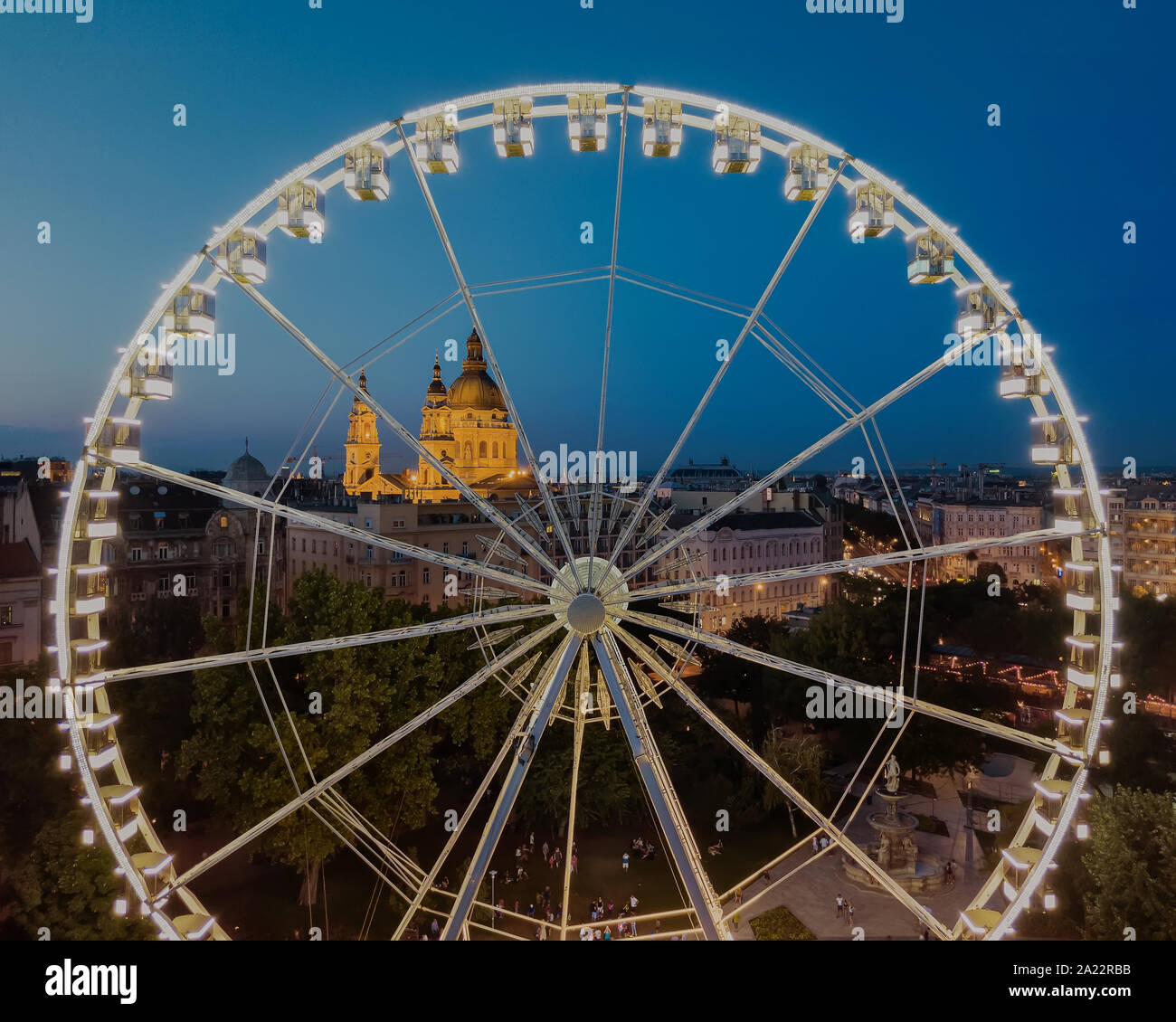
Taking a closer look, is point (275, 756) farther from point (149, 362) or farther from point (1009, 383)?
point (1009, 383)

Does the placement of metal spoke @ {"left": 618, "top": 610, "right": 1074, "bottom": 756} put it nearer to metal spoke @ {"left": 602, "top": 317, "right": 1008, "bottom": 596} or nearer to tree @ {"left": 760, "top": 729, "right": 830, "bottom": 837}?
metal spoke @ {"left": 602, "top": 317, "right": 1008, "bottom": 596}

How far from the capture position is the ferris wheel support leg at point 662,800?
10172 millimetres

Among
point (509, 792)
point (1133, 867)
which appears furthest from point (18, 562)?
point (1133, 867)

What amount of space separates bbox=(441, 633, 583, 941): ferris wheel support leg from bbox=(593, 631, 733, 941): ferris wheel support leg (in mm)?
548

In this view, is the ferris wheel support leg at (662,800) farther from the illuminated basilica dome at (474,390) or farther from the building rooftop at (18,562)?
the illuminated basilica dome at (474,390)

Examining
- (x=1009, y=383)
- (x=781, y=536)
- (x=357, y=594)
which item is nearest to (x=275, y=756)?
(x=357, y=594)

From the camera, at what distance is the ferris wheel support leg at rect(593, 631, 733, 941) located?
10.2 metres

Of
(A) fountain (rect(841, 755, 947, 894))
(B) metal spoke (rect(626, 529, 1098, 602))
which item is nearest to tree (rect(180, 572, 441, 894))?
(B) metal spoke (rect(626, 529, 1098, 602))

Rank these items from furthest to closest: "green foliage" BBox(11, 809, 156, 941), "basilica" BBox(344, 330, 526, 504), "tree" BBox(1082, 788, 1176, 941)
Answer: "basilica" BBox(344, 330, 526, 504) < "tree" BBox(1082, 788, 1176, 941) < "green foliage" BBox(11, 809, 156, 941)

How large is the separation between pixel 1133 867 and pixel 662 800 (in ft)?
49.5

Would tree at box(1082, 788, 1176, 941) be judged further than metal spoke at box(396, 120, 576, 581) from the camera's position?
Yes

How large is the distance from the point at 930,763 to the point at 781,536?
44.3 meters

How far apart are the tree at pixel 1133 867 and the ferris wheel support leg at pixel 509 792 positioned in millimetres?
16053

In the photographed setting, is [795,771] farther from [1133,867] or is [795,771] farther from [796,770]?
[1133,867]
